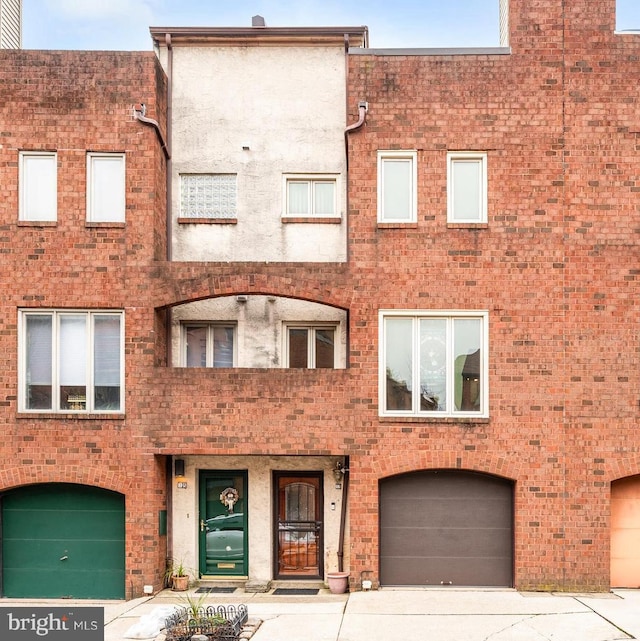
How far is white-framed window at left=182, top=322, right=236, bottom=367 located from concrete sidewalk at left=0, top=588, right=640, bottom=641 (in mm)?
4085

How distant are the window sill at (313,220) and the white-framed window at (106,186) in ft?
9.61

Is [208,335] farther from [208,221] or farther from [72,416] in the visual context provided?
[72,416]

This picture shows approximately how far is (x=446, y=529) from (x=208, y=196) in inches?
292

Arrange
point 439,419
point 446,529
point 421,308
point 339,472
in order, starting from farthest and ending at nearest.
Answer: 1. point 339,472
2. point 446,529
3. point 421,308
4. point 439,419

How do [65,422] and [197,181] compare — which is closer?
[65,422]

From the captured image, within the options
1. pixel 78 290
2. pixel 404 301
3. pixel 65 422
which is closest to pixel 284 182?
pixel 404 301

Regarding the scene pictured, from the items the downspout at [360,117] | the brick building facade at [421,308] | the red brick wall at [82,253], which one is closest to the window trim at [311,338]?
the brick building facade at [421,308]

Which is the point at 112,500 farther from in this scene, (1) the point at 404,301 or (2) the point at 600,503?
(2) the point at 600,503

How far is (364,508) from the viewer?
38.5 ft

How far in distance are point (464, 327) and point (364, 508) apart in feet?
11.6

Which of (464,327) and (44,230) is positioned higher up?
(44,230)

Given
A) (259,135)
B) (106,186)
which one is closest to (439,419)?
(259,135)

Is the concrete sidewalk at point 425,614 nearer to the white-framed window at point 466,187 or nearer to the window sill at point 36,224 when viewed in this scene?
the white-framed window at point 466,187

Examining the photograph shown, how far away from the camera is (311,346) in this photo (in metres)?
13.0
